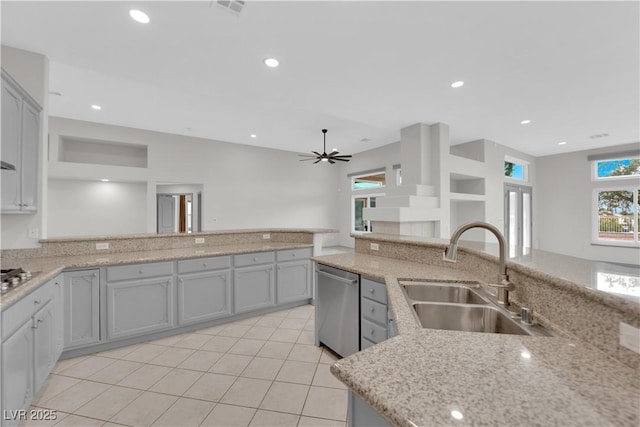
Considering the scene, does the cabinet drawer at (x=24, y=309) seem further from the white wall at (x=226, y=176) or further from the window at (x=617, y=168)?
the window at (x=617, y=168)

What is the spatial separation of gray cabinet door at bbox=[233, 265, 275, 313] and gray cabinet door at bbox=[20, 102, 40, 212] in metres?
2.02

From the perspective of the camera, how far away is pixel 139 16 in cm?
229

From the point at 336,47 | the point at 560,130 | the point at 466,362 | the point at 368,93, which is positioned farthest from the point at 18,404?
the point at 560,130

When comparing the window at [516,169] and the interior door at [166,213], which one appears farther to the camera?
the window at [516,169]

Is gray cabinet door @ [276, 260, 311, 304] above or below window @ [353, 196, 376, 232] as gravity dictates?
below

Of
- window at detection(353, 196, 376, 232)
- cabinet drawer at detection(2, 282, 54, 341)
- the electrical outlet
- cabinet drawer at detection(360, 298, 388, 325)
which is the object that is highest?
window at detection(353, 196, 376, 232)

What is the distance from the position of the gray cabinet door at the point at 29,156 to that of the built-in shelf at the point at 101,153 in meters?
3.92

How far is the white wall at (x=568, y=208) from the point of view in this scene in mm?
6590

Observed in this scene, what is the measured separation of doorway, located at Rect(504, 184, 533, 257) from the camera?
22.5 feet

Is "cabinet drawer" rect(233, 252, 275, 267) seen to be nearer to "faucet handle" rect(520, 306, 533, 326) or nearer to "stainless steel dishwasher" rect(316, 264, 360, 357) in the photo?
"stainless steel dishwasher" rect(316, 264, 360, 357)

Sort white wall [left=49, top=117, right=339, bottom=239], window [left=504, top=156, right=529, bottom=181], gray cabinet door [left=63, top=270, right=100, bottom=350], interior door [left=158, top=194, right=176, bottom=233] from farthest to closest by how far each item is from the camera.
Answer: window [left=504, top=156, right=529, bottom=181] → interior door [left=158, top=194, right=176, bottom=233] → white wall [left=49, top=117, right=339, bottom=239] → gray cabinet door [left=63, top=270, right=100, bottom=350]

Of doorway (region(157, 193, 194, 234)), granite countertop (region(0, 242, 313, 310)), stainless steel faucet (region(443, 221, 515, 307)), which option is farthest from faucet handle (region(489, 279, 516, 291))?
doorway (region(157, 193, 194, 234))

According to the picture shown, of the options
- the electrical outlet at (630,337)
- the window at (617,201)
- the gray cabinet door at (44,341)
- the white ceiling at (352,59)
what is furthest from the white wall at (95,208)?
the window at (617,201)

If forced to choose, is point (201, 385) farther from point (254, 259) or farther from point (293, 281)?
point (293, 281)
